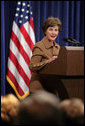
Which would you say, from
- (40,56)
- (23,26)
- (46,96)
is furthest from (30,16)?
(46,96)

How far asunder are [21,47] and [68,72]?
3.07 meters

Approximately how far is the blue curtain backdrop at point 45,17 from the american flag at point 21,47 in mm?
162

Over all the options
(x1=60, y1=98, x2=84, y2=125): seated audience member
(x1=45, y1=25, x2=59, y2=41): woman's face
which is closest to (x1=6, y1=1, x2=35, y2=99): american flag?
(x1=45, y1=25, x2=59, y2=41): woman's face

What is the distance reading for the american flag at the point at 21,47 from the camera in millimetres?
5223

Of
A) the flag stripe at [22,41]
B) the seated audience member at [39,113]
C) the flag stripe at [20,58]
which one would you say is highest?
the seated audience member at [39,113]

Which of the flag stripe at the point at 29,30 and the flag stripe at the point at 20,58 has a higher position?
the flag stripe at the point at 29,30

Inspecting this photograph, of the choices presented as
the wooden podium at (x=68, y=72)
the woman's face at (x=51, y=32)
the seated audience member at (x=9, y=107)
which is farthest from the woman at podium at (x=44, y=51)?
the seated audience member at (x=9, y=107)

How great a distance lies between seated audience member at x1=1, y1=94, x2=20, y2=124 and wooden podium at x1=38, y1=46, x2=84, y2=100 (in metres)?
0.87

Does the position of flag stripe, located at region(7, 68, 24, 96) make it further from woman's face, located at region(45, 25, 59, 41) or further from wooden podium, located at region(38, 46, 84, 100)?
wooden podium, located at region(38, 46, 84, 100)

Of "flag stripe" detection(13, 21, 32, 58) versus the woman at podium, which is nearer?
the woman at podium

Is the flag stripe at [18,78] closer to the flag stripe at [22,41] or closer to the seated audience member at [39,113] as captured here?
the flag stripe at [22,41]

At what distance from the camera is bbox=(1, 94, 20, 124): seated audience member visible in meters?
1.44

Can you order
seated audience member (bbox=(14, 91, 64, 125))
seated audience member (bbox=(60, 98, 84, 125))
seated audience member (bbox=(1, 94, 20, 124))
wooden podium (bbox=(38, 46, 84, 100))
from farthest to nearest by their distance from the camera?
wooden podium (bbox=(38, 46, 84, 100))
seated audience member (bbox=(1, 94, 20, 124))
seated audience member (bbox=(60, 98, 84, 125))
seated audience member (bbox=(14, 91, 64, 125))

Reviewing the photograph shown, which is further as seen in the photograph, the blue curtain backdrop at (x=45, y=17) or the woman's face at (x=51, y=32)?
the blue curtain backdrop at (x=45, y=17)
